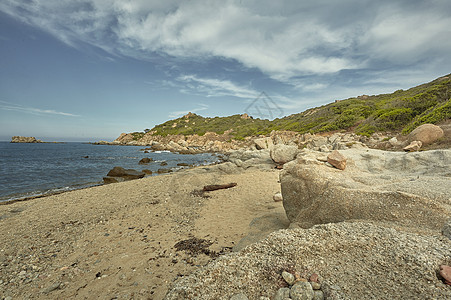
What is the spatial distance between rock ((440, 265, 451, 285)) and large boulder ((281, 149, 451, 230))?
127 centimetres

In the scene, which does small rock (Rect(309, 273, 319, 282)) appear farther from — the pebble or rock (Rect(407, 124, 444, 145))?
rock (Rect(407, 124, 444, 145))

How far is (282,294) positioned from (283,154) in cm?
2094

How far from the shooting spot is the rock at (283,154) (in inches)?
867

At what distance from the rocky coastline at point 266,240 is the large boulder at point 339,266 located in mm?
13

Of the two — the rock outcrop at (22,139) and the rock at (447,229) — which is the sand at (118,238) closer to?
the rock at (447,229)

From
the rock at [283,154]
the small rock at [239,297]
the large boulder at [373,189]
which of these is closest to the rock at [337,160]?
the large boulder at [373,189]

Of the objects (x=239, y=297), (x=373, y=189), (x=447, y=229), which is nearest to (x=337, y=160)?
(x=373, y=189)

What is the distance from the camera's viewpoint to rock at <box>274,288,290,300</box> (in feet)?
7.12

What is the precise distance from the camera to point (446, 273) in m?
1.95

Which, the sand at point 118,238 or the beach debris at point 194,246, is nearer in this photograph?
the sand at point 118,238

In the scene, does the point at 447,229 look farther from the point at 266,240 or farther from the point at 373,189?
the point at 266,240

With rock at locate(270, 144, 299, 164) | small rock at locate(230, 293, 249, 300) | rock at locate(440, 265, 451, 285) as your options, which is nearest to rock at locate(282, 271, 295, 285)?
small rock at locate(230, 293, 249, 300)

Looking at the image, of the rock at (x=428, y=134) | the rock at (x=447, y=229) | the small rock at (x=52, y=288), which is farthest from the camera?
the rock at (x=428, y=134)

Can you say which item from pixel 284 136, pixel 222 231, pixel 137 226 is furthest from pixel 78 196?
pixel 284 136
